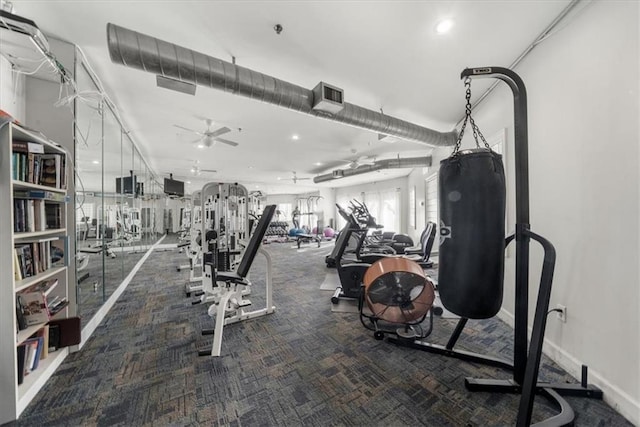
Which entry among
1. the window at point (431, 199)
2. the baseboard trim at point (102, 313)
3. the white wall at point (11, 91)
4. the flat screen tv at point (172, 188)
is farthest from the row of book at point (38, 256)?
the window at point (431, 199)

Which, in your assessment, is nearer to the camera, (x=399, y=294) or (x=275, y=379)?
(x=275, y=379)

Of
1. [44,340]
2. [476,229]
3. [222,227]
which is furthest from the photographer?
[222,227]

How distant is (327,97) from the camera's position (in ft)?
8.91

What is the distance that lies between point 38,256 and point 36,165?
692mm

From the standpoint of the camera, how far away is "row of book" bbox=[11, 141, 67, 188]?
1.64m

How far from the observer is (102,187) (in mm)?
2920

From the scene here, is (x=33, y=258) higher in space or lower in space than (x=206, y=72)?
lower

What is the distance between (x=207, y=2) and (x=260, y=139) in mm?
3428

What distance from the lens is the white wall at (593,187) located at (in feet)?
4.88

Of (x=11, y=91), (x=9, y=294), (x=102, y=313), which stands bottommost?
(x=102, y=313)

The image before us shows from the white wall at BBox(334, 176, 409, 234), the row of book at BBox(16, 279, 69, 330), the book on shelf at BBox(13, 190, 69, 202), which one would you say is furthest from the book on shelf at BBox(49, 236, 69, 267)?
the white wall at BBox(334, 176, 409, 234)

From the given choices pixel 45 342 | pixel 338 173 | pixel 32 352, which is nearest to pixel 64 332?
pixel 45 342

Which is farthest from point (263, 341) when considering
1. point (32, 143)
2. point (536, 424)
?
point (32, 143)

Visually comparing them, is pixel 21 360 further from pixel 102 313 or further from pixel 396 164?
pixel 396 164
